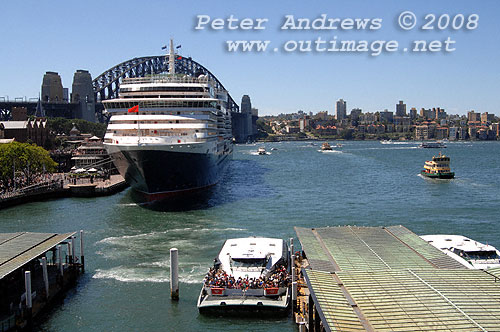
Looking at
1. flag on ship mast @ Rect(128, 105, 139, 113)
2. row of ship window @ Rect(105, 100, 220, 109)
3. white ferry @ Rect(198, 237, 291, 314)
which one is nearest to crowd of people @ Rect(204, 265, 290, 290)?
white ferry @ Rect(198, 237, 291, 314)

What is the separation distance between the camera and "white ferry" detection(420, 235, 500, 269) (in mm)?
23219

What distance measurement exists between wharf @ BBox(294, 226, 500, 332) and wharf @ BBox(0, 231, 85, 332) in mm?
10242

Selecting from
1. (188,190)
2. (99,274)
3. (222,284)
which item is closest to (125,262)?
(99,274)

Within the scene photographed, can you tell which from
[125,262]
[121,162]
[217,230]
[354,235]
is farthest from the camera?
[121,162]

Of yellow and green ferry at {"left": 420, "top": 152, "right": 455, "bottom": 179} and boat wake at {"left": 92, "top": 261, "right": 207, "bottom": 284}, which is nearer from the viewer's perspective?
boat wake at {"left": 92, "top": 261, "right": 207, "bottom": 284}

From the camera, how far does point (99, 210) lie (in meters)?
46.2

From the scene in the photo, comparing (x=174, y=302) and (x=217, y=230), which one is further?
(x=217, y=230)

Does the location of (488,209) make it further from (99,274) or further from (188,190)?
(99,274)

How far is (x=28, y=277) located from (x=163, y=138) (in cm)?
2741

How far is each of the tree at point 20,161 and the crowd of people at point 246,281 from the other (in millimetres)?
40476

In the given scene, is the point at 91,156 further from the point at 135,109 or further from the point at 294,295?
the point at 294,295

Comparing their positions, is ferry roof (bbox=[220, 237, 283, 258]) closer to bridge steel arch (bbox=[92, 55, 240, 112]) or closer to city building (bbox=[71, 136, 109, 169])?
city building (bbox=[71, 136, 109, 169])

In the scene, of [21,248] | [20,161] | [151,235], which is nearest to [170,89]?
[20,161]

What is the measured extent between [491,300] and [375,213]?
28978 mm
